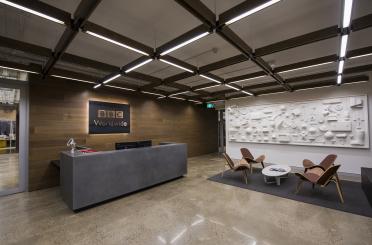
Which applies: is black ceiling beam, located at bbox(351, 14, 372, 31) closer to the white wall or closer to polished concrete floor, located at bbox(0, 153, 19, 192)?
the white wall

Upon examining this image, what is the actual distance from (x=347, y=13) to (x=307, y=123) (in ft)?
16.4

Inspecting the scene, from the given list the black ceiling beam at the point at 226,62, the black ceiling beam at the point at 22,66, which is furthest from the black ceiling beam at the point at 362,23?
the black ceiling beam at the point at 22,66

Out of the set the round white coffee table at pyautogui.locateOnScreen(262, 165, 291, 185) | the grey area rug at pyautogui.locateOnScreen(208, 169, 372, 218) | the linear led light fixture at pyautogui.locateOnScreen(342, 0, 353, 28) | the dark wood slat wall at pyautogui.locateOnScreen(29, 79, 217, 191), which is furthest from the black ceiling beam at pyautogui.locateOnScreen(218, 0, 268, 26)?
the dark wood slat wall at pyautogui.locateOnScreen(29, 79, 217, 191)

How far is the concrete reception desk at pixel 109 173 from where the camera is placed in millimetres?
3332

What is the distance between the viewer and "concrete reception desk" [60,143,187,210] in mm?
3332

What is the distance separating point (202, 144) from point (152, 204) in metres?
6.67

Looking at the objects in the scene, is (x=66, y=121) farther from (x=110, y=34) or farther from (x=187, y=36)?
(x=187, y=36)

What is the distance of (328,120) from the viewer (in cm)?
587

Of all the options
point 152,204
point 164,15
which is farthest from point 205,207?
point 164,15

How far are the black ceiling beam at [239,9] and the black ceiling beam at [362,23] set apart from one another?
5.32 feet

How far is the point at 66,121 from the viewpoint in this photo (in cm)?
523

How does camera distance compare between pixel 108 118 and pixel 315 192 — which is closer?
pixel 315 192

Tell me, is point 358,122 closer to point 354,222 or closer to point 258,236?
point 354,222

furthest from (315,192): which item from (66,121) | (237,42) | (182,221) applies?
(66,121)
